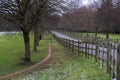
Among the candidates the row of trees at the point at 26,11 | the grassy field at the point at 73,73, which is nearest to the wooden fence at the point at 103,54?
the grassy field at the point at 73,73

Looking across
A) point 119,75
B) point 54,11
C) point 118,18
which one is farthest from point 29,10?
point 118,18

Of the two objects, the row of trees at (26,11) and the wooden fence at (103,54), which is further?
the row of trees at (26,11)

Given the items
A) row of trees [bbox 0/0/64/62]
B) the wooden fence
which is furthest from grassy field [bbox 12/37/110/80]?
row of trees [bbox 0/0/64/62]

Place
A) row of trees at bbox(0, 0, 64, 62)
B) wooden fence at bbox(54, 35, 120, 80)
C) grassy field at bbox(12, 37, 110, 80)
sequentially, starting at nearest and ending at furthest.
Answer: wooden fence at bbox(54, 35, 120, 80)
grassy field at bbox(12, 37, 110, 80)
row of trees at bbox(0, 0, 64, 62)

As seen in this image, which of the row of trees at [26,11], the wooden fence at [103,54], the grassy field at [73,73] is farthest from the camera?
the row of trees at [26,11]

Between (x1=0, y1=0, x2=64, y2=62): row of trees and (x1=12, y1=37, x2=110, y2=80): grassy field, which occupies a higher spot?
(x1=0, y1=0, x2=64, y2=62): row of trees

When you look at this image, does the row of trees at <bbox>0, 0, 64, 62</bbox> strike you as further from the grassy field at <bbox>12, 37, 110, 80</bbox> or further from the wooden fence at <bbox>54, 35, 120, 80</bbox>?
the grassy field at <bbox>12, 37, 110, 80</bbox>

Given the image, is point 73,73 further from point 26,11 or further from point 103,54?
point 26,11

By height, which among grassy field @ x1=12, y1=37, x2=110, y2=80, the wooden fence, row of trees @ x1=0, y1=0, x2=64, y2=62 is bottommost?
grassy field @ x1=12, y1=37, x2=110, y2=80

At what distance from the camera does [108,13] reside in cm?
A: 6122

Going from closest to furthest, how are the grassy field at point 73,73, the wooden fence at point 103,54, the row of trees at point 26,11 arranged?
the wooden fence at point 103,54 < the grassy field at point 73,73 < the row of trees at point 26,11

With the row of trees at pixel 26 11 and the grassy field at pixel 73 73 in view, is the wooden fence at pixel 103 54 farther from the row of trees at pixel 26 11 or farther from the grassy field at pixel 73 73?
the row of trees at pixel 26 11

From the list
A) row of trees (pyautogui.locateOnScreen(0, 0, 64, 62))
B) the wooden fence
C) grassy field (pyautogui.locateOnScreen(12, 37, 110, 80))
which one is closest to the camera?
the wooden fence

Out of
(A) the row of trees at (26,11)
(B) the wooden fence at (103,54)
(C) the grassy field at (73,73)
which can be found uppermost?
(A) the row of trees at (26,11)
